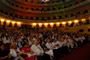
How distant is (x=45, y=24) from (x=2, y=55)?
21216mm

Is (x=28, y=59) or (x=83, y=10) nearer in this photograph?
(x=28, y=59)

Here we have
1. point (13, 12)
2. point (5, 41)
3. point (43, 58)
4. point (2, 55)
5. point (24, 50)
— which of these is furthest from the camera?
point (13, 12)

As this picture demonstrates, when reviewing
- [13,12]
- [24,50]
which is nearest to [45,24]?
[13,12]

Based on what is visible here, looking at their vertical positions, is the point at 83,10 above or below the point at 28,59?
above

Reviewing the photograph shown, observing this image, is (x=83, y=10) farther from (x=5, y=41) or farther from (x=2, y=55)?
(x=2, y=55)

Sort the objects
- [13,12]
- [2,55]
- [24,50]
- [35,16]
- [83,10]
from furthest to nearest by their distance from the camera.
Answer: [35,16] < [13,12] < [83,10] < [24,50] < [2,55]

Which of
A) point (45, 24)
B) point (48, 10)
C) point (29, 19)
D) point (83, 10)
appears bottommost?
point (45, 24)

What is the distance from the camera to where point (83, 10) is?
18281 millimetres

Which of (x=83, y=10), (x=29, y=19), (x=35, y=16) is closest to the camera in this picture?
(x=83, y=10)

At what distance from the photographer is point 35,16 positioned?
933 inches

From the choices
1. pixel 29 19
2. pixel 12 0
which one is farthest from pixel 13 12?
pixel 29 19

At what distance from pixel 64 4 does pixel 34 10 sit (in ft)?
31.0

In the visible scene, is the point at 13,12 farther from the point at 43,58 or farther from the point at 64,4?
the point at 43,58

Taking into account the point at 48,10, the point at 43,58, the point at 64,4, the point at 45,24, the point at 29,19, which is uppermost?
the point at 64,4
